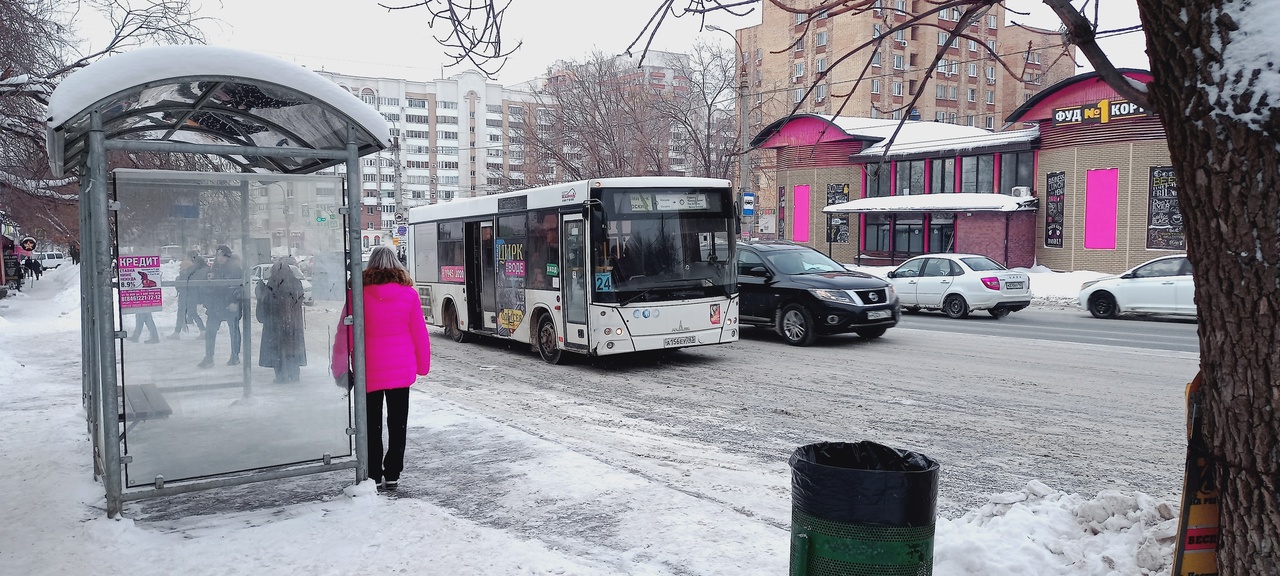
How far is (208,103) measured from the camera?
623 centimetres

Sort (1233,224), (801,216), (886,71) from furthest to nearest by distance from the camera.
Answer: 1. (886,71)
2. (801,216)
3. (1233,224)

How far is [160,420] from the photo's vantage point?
223 inches

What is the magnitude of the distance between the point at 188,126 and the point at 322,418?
2.58 metres

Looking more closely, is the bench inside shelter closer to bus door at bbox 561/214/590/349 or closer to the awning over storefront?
bus door at bbox 561/214/590/349

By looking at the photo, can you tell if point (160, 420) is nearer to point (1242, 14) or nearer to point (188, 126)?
point (188, 126)

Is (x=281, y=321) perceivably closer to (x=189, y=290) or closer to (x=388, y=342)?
(x=189, y=290)

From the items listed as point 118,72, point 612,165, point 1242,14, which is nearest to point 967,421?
point 1242,14

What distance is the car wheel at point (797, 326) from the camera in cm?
1460

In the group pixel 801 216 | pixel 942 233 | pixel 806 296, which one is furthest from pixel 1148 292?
pixel 801 216

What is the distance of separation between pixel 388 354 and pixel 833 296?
9.66m

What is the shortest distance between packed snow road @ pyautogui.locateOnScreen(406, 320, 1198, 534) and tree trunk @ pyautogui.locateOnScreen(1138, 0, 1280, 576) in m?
2.75

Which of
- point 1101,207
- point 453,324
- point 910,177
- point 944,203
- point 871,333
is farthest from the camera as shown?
point 910,177

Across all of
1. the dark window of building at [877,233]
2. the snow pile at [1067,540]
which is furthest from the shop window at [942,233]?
the snow pile at [1067,540]

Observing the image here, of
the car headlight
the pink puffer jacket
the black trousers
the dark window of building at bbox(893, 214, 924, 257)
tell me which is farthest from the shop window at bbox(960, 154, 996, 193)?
the black trousers
